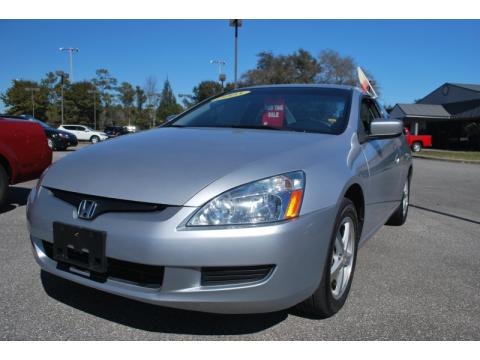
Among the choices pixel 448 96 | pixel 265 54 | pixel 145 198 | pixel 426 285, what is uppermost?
pixel 265 54

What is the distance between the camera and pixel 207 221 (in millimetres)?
1974

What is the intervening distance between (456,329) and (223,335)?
4.33 feet

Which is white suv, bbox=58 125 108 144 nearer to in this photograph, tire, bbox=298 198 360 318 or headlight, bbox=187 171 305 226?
tire, bbox=298 198 360 318

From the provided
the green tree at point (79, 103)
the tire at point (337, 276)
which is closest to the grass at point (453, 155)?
the tire at point (337, 276)

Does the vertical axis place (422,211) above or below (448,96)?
below

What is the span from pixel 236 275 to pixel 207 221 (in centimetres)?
29

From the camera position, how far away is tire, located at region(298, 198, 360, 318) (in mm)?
2295

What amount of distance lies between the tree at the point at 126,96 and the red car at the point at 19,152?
6133 cm

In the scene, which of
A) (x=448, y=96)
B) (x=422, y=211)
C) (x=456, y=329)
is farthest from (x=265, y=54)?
(x=456, y=329)

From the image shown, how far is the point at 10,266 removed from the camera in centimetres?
323

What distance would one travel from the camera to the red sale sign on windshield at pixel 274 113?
3.20m

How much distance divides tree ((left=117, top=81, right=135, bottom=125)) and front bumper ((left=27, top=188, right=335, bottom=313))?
65.3 metres
